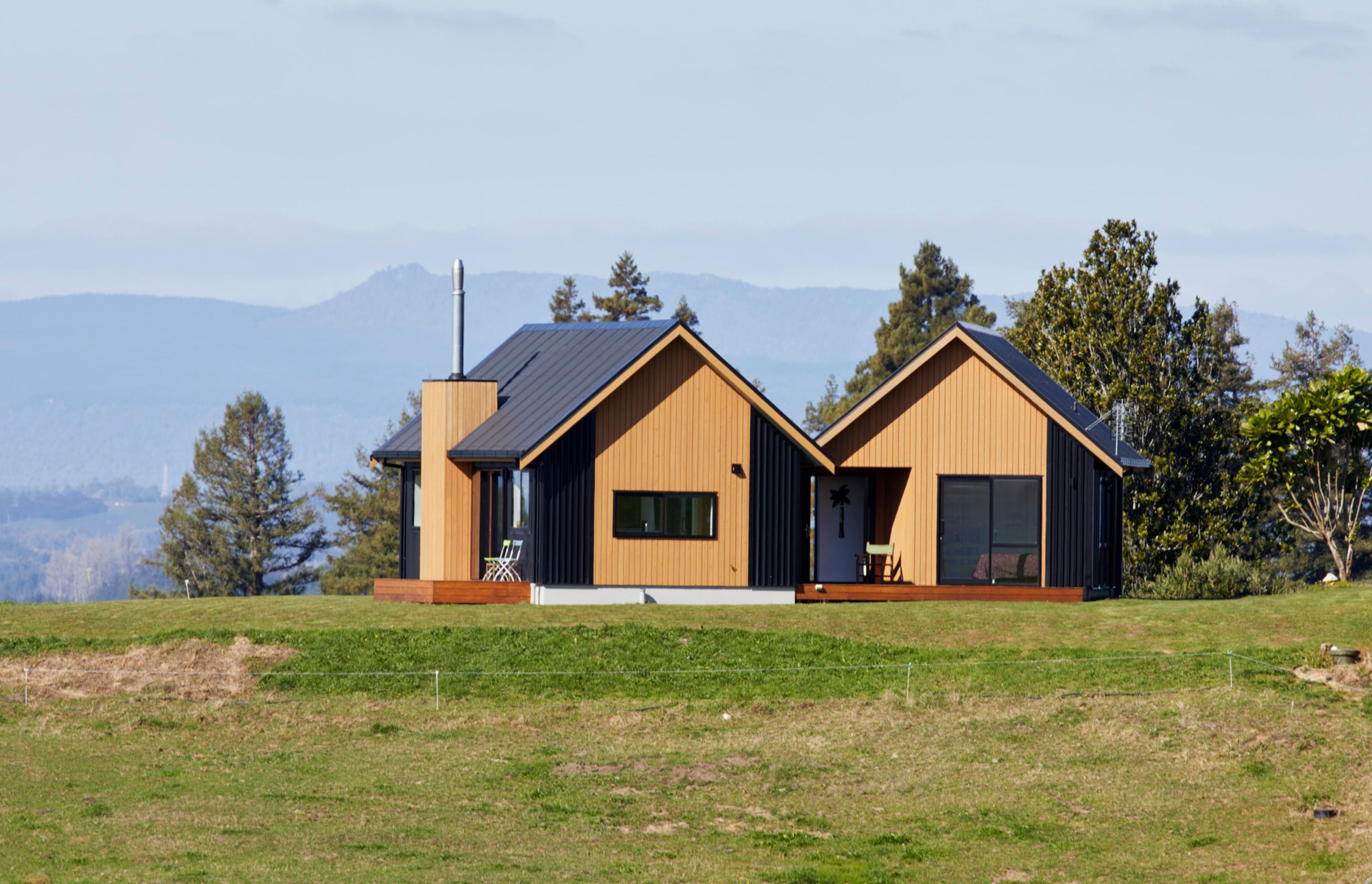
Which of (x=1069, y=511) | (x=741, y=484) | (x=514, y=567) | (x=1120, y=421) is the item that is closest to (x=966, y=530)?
(x=1069, y=511)

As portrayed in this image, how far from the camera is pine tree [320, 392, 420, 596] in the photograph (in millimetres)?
74688

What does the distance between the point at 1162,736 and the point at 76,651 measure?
55.2 ft

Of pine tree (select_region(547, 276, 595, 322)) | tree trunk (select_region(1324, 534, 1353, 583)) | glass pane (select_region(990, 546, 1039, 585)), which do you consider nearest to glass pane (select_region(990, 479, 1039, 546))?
glass pane (select_region(990, 546, 1039, 585))

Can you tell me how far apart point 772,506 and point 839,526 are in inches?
145

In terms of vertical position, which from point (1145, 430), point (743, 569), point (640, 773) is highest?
point (1145, 430)

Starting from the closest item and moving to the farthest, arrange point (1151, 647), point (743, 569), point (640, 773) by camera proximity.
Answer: point (640, 773) < point (1151, 647) < point (743, 569)

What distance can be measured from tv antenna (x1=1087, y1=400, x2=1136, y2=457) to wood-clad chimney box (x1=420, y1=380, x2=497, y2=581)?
12.4 m

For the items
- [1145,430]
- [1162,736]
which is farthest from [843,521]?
[1162,736]

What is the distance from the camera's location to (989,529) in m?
32.7

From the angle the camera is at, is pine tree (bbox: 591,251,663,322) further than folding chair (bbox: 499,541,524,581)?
Yes

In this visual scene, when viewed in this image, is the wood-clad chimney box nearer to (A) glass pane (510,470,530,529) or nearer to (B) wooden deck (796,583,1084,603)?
(A) glass pane (510,470,530,529)

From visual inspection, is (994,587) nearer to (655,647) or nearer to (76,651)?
(655,647)

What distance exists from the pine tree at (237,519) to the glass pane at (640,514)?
4676 cm

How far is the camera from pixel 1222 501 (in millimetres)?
41406
